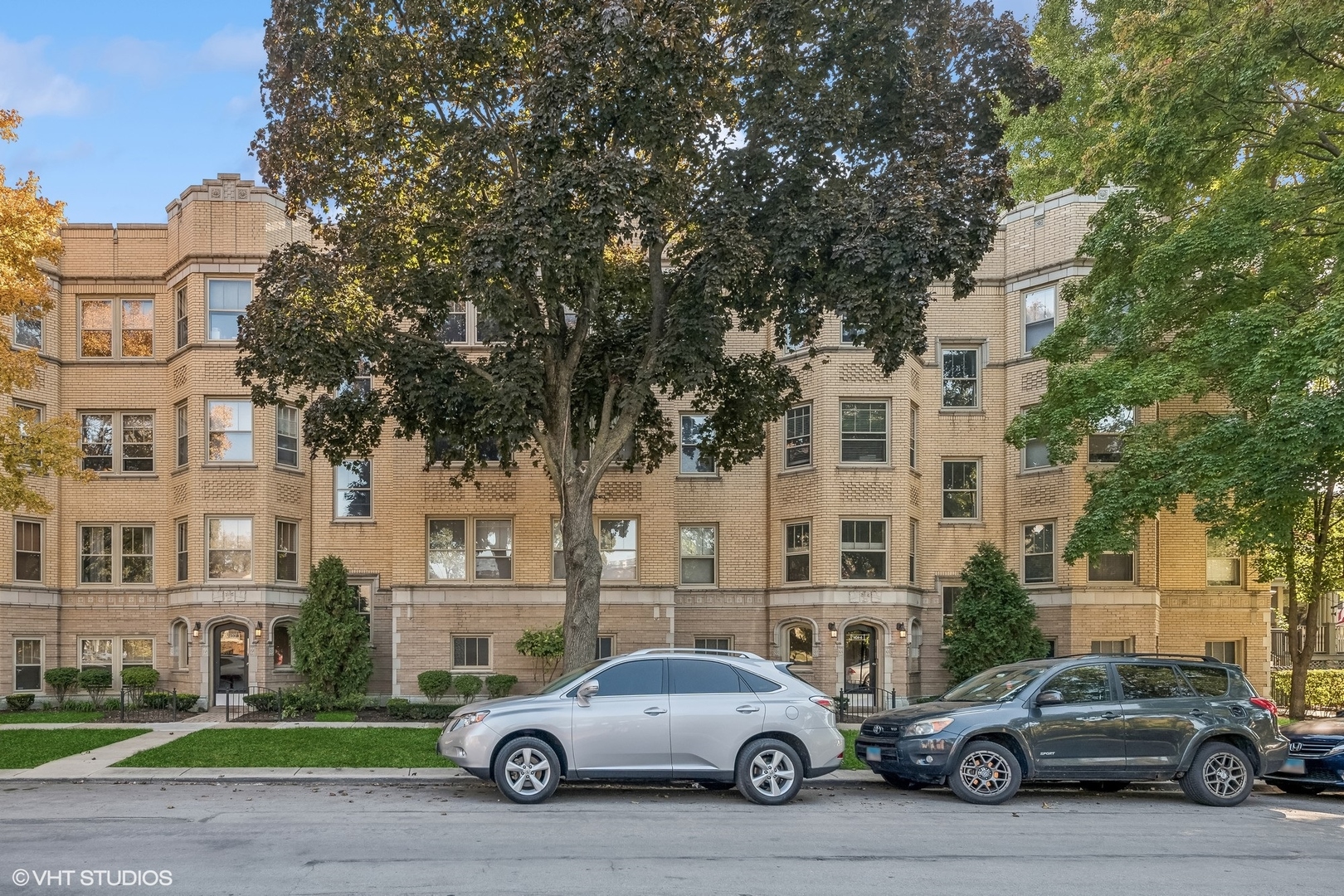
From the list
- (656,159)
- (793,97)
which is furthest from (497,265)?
(793,97)

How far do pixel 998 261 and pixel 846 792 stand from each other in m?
17.1

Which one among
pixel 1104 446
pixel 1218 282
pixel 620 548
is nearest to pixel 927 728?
pixel 1218 282

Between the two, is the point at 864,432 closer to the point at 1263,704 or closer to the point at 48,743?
the point at 1263,704

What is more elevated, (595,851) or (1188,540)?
(1188,540)

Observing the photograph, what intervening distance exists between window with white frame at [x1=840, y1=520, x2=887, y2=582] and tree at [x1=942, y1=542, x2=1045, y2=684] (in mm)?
1918

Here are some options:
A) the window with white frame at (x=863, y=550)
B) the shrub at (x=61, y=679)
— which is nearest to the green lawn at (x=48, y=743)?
the shrub at (x=61, y=679)

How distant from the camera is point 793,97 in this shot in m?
16.1

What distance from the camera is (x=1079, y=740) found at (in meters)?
12.8

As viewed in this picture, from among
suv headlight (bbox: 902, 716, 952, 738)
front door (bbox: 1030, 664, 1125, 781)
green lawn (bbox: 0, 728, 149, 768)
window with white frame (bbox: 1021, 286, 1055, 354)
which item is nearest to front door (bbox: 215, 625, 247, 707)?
green lawn (bbox: 0, 728, 149, 768)

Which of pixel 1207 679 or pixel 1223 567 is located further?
pixel 1223 567

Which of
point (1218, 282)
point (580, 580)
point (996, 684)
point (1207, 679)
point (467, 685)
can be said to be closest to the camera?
point (1207, 679)

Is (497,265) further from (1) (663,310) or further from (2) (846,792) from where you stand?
(2) (846,792)

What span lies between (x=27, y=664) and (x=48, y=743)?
943 centimetres

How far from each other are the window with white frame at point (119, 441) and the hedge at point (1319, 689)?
27.6 m
